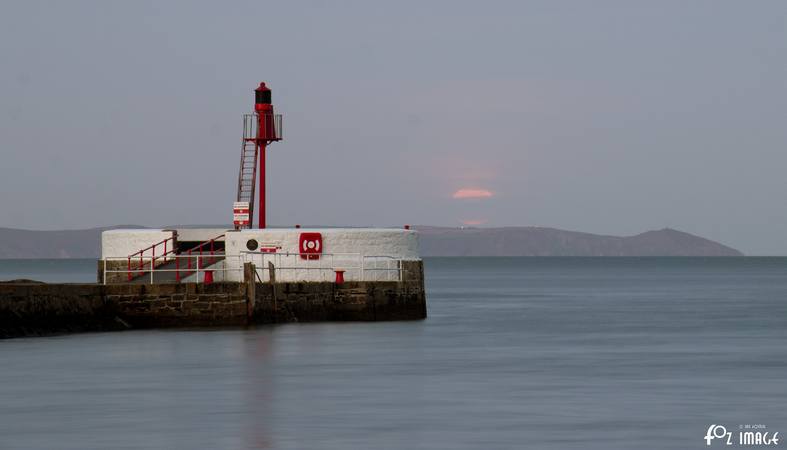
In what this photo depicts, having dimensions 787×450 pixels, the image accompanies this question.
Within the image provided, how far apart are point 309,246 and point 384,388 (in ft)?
43.8

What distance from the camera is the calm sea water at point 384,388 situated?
20.8m

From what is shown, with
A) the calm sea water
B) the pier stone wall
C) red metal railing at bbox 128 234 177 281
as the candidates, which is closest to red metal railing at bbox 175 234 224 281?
red metal railing at bbox 128 234 177 281

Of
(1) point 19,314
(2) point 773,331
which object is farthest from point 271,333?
(2) point 773,331

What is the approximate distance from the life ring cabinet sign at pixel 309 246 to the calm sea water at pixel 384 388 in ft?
6.53

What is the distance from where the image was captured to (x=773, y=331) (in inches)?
1884

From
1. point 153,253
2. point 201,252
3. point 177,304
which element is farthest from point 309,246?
point 153,253

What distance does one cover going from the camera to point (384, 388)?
2712 cm

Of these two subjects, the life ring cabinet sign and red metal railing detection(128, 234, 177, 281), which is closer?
the life ring cabinet sign

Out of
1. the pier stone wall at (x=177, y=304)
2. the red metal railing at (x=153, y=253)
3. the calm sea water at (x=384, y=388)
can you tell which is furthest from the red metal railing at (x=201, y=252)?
the calm sea water at (x=384, y=388)

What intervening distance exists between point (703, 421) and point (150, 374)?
465 inches

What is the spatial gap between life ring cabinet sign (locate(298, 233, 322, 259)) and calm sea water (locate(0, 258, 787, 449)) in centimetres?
199

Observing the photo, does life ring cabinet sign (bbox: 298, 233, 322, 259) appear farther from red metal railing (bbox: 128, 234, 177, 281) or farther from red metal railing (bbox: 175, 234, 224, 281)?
red metal railing (bbox: 128, 234, 177, 281)

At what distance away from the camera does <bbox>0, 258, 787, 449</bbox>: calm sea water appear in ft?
68.3

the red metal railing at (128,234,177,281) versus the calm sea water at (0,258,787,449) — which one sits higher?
the red metal railing at (128,234,177,281)
